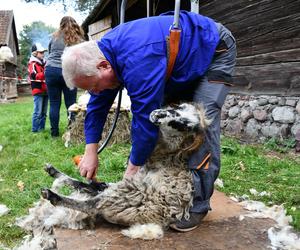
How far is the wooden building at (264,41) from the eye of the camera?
563 cm

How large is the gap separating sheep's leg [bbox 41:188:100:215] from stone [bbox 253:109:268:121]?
4.15 metres

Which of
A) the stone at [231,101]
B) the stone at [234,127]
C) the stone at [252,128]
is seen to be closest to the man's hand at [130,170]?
the stone at [252,128]

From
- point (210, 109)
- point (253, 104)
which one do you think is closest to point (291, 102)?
point (253, 104)

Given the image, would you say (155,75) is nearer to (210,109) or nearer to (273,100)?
(210,109)

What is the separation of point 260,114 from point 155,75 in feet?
14.2

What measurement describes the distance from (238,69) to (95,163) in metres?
4.58

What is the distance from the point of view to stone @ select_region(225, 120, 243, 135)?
266 inches

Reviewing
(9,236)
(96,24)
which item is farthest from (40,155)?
(96,24)

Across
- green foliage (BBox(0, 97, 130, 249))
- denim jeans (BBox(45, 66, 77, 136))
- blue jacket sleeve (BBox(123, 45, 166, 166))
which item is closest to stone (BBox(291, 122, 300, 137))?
green foliage (BBox(0, 97, 130, 249))

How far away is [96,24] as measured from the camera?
12945 mm

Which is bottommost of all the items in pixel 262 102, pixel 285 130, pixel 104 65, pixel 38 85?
pixel 285 130

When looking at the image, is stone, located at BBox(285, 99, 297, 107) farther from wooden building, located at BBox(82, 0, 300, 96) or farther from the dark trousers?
the dark trousers

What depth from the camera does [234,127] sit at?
6887 mm

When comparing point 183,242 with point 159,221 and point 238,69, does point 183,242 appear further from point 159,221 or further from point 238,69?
point 238,69
